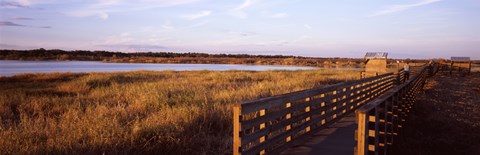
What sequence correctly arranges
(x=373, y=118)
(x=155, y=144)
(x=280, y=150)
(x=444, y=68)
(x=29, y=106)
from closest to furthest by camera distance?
(x=373, y=118), (x=280, y=150), (x=155, y=144), (x=29, y=106), (x=444, y=68)

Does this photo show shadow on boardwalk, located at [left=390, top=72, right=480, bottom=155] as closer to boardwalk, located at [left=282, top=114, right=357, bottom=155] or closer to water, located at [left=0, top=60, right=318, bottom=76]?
boardwalk, located at [left=282, top=114, right=357, bottom=155]

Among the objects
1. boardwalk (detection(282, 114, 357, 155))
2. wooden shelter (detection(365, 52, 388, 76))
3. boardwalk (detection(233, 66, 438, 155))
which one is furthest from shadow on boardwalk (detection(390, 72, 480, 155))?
wooden shelter (detection(365, 52, 388, 76))

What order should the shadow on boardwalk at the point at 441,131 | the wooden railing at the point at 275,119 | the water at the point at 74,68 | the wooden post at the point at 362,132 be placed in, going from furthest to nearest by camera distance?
1. the water at the point at 74,68
2. the shadow on boardwalk at the point at 441,131
3. the wooden railing at the point at 275,119
4. the wooden post at the point at 362,132

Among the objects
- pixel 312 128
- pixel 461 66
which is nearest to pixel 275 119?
pixel 312 128

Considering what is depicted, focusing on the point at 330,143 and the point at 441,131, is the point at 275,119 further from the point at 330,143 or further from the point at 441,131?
the point at 441,131

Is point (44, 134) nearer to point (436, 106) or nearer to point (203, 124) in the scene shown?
point (203, 124)

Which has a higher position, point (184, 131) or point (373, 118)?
point (373, 118)

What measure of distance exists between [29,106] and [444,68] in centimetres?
A: 4937

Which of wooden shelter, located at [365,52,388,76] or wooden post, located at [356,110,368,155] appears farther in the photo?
wooden shelter, located at [365,52,388,76]

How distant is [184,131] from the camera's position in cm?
715

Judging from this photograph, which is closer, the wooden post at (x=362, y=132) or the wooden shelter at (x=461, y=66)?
the wooden post at (x=362, y=132)

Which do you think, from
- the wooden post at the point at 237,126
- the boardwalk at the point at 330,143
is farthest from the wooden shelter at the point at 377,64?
the wooden post at the point at 237,126

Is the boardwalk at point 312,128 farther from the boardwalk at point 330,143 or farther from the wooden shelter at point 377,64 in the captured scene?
the wooden shelter at point 377,64

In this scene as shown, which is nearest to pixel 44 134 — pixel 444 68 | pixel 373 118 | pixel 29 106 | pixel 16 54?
pixel 29 106
